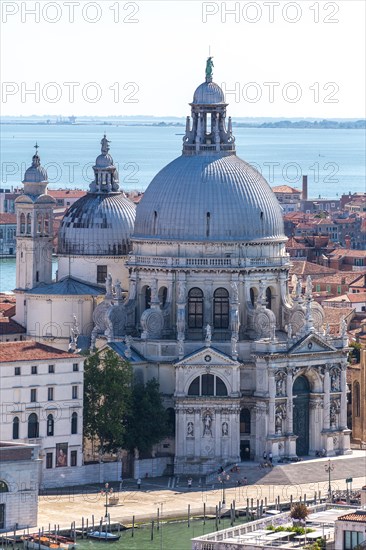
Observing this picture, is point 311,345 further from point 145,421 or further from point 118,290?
point 118,290

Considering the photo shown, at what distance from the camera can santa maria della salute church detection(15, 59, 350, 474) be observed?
8050 centimetres

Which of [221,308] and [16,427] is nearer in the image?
[16,427]

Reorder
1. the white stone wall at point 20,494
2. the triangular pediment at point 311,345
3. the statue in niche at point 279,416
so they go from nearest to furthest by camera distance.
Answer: the white stone wall at point 20,494, the statue in niche at point 279,416, the triangular pediment at point 311,345

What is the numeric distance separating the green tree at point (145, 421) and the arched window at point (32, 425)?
4426 millimetres

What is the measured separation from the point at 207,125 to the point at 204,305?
21.0 feet

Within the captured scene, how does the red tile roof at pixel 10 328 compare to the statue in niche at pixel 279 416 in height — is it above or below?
above

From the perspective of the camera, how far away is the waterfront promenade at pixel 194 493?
71875 millimetres

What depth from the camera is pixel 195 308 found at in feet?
271

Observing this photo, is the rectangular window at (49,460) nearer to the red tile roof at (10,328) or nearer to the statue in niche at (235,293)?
the statue in niche at (235,293)

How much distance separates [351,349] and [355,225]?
9262 cm

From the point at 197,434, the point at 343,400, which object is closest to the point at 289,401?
the point at 343,400

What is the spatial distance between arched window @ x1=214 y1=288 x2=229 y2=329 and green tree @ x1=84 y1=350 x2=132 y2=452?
4726mm

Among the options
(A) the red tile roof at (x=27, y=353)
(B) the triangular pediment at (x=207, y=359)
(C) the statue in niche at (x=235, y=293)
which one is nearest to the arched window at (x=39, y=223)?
(C) the statue in niche at (x=235, y=293)

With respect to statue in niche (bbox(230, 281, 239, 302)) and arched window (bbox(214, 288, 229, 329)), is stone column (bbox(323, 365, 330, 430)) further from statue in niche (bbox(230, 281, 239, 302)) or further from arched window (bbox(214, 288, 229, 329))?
statue in niche (bbox(230, 281, 239, 302))
